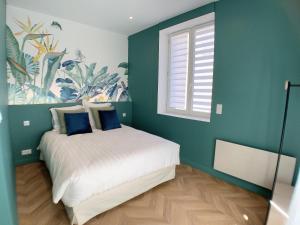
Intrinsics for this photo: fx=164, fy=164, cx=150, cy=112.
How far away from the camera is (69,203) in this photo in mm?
1490

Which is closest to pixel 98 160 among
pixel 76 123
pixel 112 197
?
pixel 112 197

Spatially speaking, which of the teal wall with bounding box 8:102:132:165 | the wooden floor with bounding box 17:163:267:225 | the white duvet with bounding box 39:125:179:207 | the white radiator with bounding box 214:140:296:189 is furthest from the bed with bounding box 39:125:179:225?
the white radiator with bounding box 214:140:296:189

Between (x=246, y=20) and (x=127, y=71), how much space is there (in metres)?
2.58

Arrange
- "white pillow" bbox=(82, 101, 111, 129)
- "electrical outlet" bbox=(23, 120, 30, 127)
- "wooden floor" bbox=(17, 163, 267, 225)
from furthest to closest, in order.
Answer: "white pillow" bbox=(82, 101, 111, 129), "electrical outlet" bbox=(23, 120, 30, 127), "wooden floor" bbox=(17, 163, 267, 225)

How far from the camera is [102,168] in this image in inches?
64.8

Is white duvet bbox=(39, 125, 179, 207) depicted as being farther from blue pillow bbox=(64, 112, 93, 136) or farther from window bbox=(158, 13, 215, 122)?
window bbox=(158, 13, 215, 122)

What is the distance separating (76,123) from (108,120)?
0.56m

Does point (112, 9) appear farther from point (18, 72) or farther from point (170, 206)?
point (170, 206)

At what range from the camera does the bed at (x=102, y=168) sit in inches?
59.9

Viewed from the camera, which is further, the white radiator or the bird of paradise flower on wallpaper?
the bird of paradise flower on wallpaper

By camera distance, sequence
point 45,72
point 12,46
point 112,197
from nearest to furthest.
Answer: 1. point 112,197
2. point 12,46
3. point 45,72

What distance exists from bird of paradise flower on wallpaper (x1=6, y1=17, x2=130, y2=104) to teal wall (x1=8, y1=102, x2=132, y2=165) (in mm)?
131

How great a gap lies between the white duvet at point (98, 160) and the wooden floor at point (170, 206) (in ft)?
1.05

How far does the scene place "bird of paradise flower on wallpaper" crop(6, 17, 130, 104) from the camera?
8.50ft
